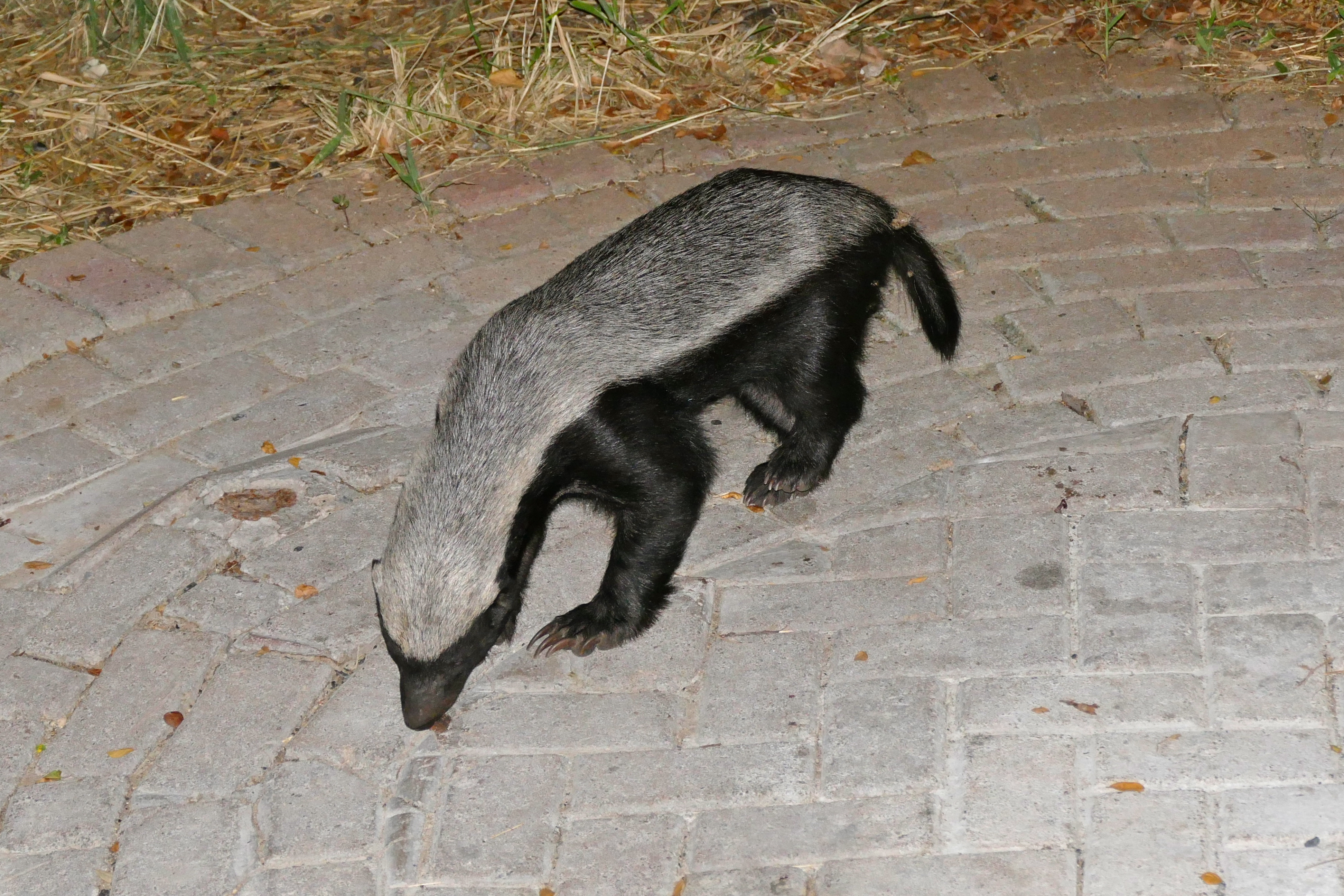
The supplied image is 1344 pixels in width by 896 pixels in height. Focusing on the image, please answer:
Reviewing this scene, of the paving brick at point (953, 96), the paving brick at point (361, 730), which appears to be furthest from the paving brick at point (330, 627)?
the paving brick at point (953, 96)

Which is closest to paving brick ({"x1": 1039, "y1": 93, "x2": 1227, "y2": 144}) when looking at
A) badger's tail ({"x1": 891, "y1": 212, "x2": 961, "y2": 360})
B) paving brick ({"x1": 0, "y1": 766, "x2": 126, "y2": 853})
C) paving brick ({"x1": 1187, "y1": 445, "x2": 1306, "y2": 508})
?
badger's tail ({"x1": 891, "y1": 212, "x2": 961, "y2": 360})

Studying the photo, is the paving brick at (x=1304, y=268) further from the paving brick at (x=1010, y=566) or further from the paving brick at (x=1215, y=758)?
the paving brick at (x=1215, y=758)

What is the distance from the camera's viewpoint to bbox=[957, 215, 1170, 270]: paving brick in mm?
5316

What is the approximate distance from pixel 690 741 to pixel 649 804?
0.78 feet

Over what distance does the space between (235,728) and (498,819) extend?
0.85 m

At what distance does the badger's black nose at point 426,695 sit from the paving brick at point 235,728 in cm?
42

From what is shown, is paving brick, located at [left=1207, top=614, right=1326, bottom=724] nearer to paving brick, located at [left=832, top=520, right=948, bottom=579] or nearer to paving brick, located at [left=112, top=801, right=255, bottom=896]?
paving brick, located at [left=832, top=520, right=948, bottom=579]

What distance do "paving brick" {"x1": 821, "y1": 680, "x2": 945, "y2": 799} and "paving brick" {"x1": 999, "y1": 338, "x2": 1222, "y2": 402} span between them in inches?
56.5

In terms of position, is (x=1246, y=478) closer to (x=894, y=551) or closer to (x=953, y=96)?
(x=894, y=551)

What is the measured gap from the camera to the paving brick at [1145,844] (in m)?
3.08

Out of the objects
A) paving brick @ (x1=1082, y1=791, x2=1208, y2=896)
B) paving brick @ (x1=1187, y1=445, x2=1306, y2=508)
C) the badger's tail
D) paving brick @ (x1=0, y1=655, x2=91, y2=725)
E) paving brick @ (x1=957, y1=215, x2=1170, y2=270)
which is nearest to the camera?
paving brick @ (x1=1082, y1=791, x2=1208, y2=896)

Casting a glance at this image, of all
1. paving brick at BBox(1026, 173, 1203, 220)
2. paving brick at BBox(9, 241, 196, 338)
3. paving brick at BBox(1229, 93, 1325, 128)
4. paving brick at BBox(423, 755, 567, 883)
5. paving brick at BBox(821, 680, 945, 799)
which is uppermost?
paving brick at BBox(9, 241, 196, 338)

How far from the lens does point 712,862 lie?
Result: 10.8ft

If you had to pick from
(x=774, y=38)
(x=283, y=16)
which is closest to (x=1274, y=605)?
(x=774, y=38)
